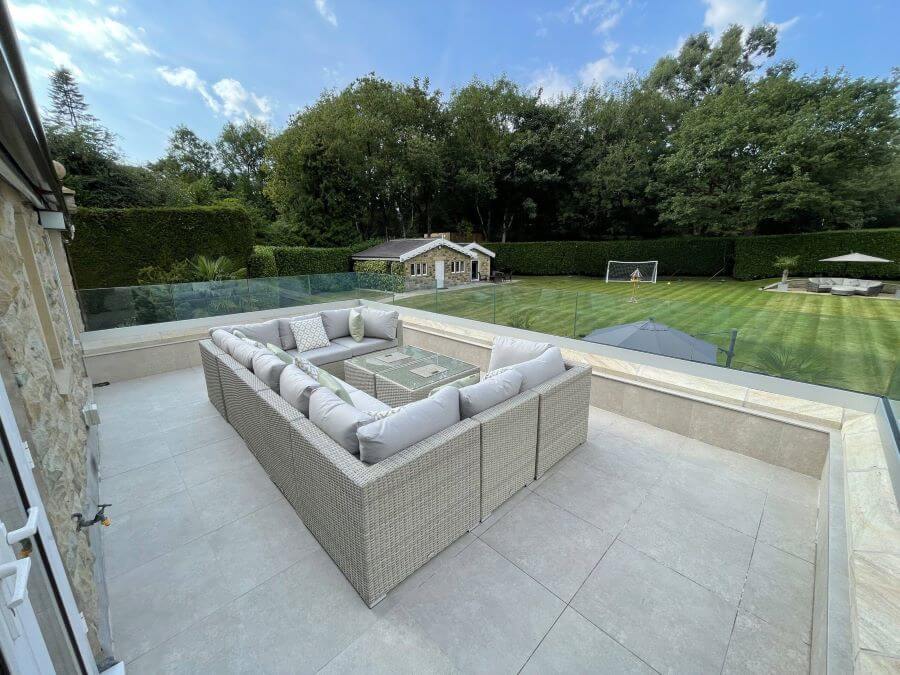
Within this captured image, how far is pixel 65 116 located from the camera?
603 inches

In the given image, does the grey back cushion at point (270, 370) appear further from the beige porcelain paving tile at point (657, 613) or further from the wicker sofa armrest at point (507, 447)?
the beige porcelain paving tile at point (657, 613)

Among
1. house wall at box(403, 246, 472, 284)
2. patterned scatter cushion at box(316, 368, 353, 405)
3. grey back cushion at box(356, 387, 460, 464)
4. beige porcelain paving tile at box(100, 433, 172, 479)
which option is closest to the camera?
grey back cushion at box(356, 387, 460, 464)

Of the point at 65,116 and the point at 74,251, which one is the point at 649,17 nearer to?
the point at 74,251

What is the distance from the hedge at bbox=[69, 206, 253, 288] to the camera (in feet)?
30.2

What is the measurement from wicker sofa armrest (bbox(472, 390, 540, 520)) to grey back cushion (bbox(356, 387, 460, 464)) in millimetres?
208

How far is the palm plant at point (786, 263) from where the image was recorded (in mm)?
15969

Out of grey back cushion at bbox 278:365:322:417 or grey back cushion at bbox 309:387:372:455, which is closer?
grey back cushion at bbox 309:387:372:455

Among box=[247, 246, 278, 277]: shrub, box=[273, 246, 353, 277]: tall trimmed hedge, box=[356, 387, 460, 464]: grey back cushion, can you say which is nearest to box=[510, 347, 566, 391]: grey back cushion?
box=[356, 387, 460, 464]: grey back cushion

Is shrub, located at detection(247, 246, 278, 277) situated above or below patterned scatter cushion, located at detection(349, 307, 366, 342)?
above

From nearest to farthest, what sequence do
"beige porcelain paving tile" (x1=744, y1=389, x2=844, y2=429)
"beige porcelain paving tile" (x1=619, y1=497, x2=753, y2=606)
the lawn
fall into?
1. "beige porcelain paving tile" (x1=619, y1=497, x2=753, y2=606)
2. "beige porcelain paving tile" (x1=744, y1=389, x2=844, y2=429)
3. the lawn

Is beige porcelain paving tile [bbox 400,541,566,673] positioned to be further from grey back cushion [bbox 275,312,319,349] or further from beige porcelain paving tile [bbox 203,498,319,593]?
grey back cushion [bbox 275,312,319,349]

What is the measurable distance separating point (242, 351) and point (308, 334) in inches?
64.0

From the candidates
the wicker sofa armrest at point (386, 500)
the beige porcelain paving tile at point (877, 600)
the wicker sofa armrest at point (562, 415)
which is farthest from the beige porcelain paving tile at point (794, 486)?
the wicker sofa armrest at point (386, 500)

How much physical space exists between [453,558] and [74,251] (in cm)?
1223
